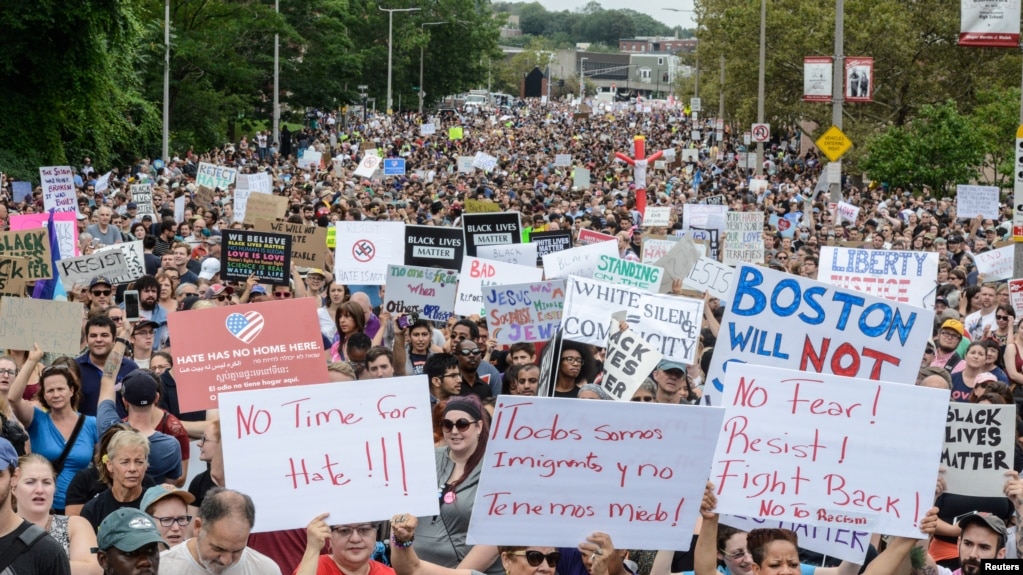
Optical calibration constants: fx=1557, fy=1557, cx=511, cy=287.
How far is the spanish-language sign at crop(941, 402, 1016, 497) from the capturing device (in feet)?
24.1

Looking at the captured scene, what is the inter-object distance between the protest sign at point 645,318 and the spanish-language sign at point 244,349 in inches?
86.9

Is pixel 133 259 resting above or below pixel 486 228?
below

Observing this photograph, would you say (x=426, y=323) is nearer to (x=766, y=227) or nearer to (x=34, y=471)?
(x=34, y=471)

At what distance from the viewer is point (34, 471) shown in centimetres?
607

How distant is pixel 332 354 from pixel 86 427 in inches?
139

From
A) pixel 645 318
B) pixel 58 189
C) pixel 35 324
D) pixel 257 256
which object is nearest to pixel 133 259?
pixel 257 256

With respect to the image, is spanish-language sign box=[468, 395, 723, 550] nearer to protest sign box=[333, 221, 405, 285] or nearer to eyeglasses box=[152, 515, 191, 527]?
eyeglasses box=[152, 515, 191, 527]

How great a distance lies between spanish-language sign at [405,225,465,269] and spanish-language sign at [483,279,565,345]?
313 centimetres

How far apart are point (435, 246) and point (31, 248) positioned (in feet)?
13.0

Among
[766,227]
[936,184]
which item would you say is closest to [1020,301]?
[766,227]

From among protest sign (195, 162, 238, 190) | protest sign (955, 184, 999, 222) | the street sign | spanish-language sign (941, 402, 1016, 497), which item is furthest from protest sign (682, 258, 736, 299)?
the street sign

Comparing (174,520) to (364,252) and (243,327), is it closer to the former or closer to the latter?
(243,327)

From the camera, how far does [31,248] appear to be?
1265cm

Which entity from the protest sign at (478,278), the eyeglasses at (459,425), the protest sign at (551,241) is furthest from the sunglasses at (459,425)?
the protest sign at (551,241)
